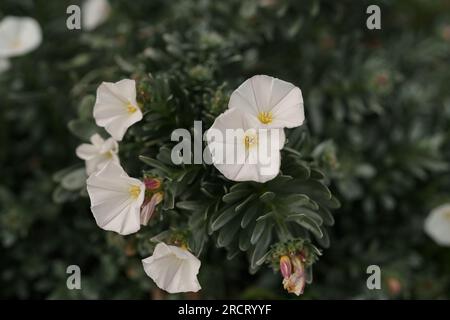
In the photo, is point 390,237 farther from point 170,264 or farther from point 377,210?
point 170,264

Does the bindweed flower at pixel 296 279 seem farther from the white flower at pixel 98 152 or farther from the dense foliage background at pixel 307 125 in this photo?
the dense foliage background at pixel 307 125

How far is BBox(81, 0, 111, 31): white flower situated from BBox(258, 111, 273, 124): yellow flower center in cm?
151

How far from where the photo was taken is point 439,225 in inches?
107

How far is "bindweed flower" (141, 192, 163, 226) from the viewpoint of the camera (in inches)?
65.7

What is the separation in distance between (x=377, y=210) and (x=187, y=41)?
132cm

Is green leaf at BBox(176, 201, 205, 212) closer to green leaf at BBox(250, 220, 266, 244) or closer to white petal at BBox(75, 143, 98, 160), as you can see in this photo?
green leaf at BBox(250, 220, 266, 244)

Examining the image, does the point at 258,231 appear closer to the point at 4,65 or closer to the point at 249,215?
the point at 249,215

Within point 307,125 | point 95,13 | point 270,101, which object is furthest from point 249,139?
point 95,13

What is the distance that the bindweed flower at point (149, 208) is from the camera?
1.67 metres

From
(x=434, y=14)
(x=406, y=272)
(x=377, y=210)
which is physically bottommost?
(x=406, y=272)

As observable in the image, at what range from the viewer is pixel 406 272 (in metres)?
2.63

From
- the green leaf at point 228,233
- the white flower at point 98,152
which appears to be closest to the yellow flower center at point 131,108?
the white flower at point 98,152
